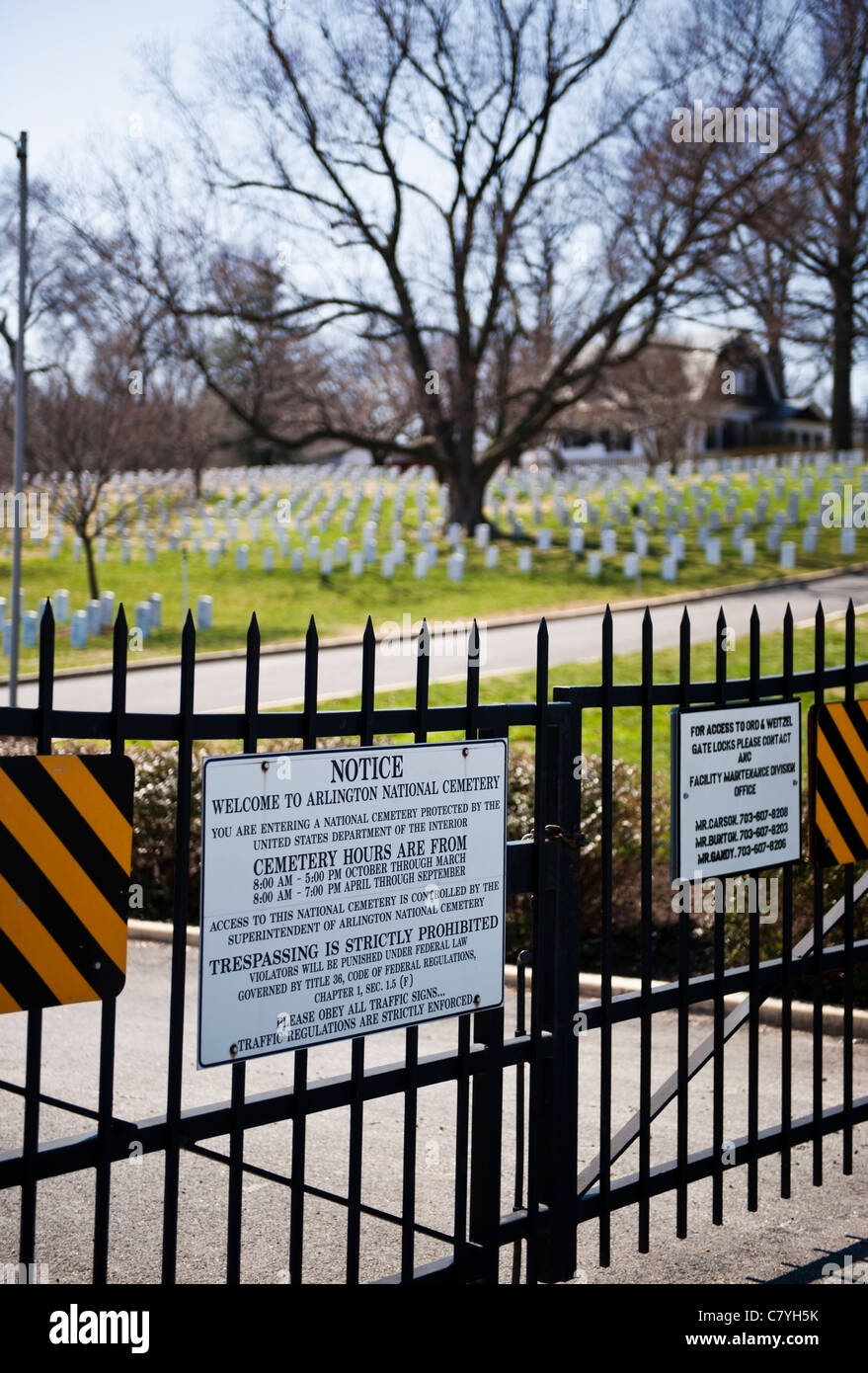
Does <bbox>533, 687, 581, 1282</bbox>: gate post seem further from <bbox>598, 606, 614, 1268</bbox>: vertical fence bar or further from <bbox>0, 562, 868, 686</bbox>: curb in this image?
<bbox>0, 562, 868, 686</bbox>: curb

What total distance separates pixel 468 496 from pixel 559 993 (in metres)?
29.8

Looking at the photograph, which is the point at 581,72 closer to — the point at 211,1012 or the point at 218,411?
the point at 218,411

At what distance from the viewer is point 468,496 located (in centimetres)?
3316

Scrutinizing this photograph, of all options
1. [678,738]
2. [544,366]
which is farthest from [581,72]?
[678,738]

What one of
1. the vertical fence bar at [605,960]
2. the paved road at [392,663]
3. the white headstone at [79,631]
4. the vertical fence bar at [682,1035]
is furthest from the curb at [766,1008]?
the white headstone at [79,631]

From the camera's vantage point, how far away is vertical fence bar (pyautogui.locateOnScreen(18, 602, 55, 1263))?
9.05 feet

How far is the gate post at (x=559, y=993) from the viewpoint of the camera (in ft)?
12.8

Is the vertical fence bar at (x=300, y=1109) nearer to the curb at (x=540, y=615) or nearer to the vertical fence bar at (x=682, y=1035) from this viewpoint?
the vertical fence bar at (x=682, y=1035)

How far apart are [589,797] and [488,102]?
1091 inches

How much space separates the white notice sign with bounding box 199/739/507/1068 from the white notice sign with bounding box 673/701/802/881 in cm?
85

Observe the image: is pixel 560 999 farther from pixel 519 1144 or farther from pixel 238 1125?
pixel 238 1125

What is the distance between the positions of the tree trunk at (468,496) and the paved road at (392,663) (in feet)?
40.6

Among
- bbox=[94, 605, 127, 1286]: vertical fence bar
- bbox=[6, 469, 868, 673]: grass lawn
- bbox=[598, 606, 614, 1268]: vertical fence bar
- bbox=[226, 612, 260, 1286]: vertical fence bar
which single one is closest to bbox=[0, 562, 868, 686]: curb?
bbox=[6, 469, 868, 673]: grass lawn

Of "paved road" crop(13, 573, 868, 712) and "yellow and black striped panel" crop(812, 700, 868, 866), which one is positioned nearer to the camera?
"yellow and black striped panel" crop(812, 700, 868, 866)
